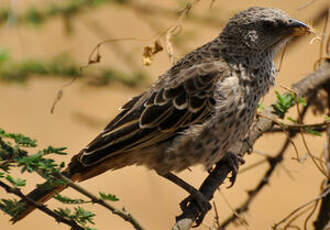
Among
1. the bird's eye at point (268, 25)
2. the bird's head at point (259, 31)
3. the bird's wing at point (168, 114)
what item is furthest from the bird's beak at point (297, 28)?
the bird's wing at point (168, 114)

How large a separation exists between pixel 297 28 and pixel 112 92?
6.33 metres

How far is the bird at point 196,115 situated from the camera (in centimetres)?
387

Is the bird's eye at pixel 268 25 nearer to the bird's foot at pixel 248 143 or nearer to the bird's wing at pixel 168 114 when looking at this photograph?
the bird's wing at pixel 168 114

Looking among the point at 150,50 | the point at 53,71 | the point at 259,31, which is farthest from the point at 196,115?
the point at 53,71

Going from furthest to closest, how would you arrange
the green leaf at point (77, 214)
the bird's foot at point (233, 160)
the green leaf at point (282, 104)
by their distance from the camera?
the bird's foot at point (233, 160)
the green leaf at point (282, 104)
the green leaf at point (77, 214)

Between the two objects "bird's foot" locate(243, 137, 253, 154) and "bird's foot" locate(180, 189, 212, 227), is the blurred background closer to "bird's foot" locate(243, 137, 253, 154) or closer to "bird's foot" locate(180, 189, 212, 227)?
"bird's foot" locate(243, 137, 253, 154)

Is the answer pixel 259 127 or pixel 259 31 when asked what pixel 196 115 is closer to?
pixel 259 127

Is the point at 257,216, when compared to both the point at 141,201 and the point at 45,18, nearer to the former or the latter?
the point at 141,201

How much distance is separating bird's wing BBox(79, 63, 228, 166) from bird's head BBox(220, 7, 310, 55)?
247mm

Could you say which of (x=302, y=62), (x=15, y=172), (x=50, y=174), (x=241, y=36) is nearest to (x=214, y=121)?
(x=241, y=36)

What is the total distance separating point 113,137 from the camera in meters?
3.89

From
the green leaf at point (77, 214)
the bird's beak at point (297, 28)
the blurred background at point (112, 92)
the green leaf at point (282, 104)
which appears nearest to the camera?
the green leaf at point (77, 214)

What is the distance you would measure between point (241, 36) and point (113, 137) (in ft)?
3.61

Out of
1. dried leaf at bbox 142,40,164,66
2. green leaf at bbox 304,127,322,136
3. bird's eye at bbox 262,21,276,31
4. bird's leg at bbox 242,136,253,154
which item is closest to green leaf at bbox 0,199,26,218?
dried leaf at bbox 142,40,164,66
